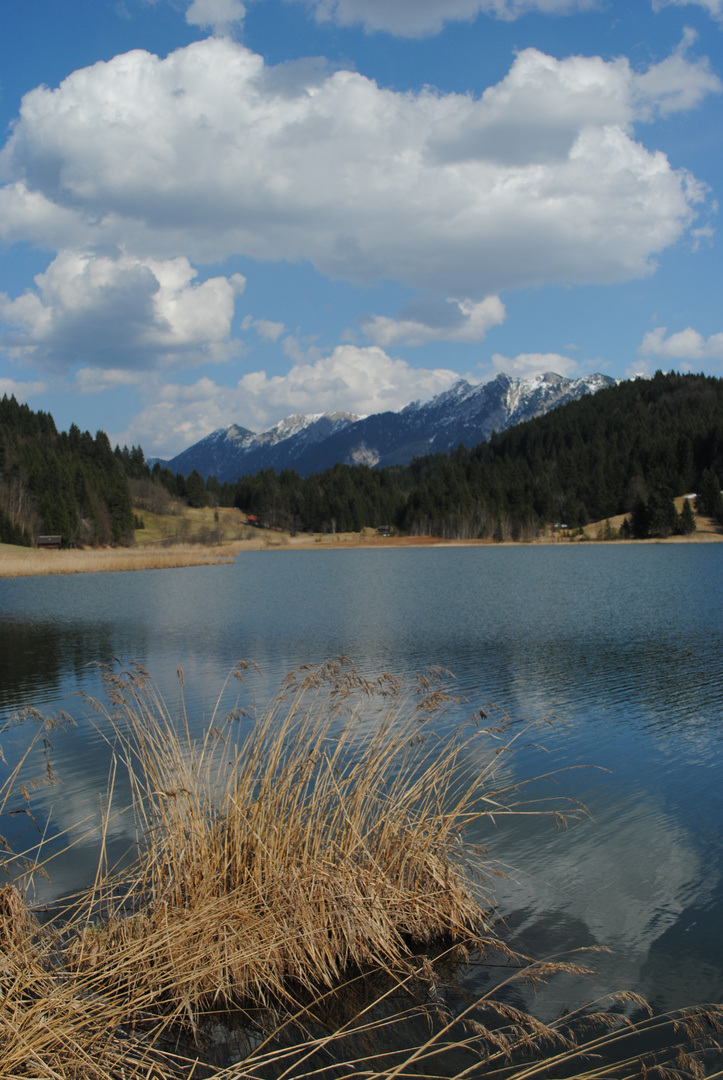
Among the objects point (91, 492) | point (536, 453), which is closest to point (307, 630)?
point (91, 492)

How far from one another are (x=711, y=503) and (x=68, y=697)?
124816 mm

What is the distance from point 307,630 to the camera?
25.4 m

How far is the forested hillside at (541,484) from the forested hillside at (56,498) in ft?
170

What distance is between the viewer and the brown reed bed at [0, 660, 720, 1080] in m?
4.33

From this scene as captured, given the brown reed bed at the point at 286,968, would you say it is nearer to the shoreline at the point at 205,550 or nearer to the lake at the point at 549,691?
the lake at the point at 549,691

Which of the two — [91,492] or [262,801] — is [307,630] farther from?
[91,492]

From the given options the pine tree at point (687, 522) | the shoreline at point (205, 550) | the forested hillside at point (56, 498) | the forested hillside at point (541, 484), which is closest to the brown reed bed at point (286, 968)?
the shoreline at point (205, 550)

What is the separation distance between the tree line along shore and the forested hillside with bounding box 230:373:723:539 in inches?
13.8

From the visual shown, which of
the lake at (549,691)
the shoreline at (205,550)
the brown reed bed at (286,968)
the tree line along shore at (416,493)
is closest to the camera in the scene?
the brown reed bed at (286,968)

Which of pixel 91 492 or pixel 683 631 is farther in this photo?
pixel 91 492

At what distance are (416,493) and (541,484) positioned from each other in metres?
27.6

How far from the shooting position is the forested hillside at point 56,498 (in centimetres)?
9862

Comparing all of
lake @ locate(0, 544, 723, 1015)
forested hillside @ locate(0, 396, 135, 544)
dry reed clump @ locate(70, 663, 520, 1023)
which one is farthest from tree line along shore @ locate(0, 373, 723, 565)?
dry reed clump @ locate(70, 663, 520, 1023)

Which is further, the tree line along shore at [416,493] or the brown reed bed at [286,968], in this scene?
the tree line along shore at [416,493]
